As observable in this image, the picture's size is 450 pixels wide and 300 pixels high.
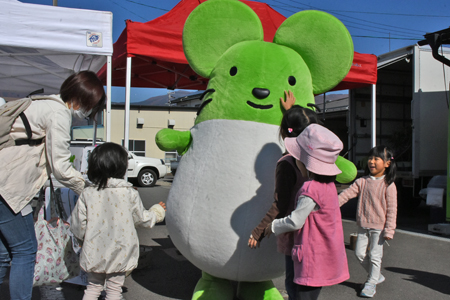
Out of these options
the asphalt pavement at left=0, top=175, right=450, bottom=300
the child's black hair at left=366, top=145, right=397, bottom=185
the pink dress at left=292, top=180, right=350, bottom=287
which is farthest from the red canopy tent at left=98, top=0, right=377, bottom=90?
the pink dress at left=292, top=180, right=350, bottom=287

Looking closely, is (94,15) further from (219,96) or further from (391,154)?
(391,154)

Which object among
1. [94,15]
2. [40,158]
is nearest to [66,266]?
[40,158]

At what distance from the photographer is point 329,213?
202cm

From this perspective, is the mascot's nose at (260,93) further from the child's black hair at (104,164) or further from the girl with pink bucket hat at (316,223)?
the child's black hair at (104,164)

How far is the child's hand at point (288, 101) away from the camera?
2541 millimetres

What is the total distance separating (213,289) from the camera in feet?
8.55

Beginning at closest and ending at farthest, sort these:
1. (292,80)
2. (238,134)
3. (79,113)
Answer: (79,113) → (238,134) → (292,80)

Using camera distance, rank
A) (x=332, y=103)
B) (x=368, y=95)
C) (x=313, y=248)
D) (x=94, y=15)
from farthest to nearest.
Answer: (x=332, y=103) → (x=368, y=95) → (x=94, y=15) → (x=313, y=248)

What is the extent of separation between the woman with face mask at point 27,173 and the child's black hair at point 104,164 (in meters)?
0.16

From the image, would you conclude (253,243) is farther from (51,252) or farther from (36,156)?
(51,252)

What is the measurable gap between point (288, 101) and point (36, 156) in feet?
5.38

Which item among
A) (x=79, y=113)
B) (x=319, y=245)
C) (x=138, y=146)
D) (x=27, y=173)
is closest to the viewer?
(x=319, y=245)

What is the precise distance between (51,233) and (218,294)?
4.19 feet

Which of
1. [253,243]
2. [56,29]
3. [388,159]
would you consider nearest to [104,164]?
[253,243]
